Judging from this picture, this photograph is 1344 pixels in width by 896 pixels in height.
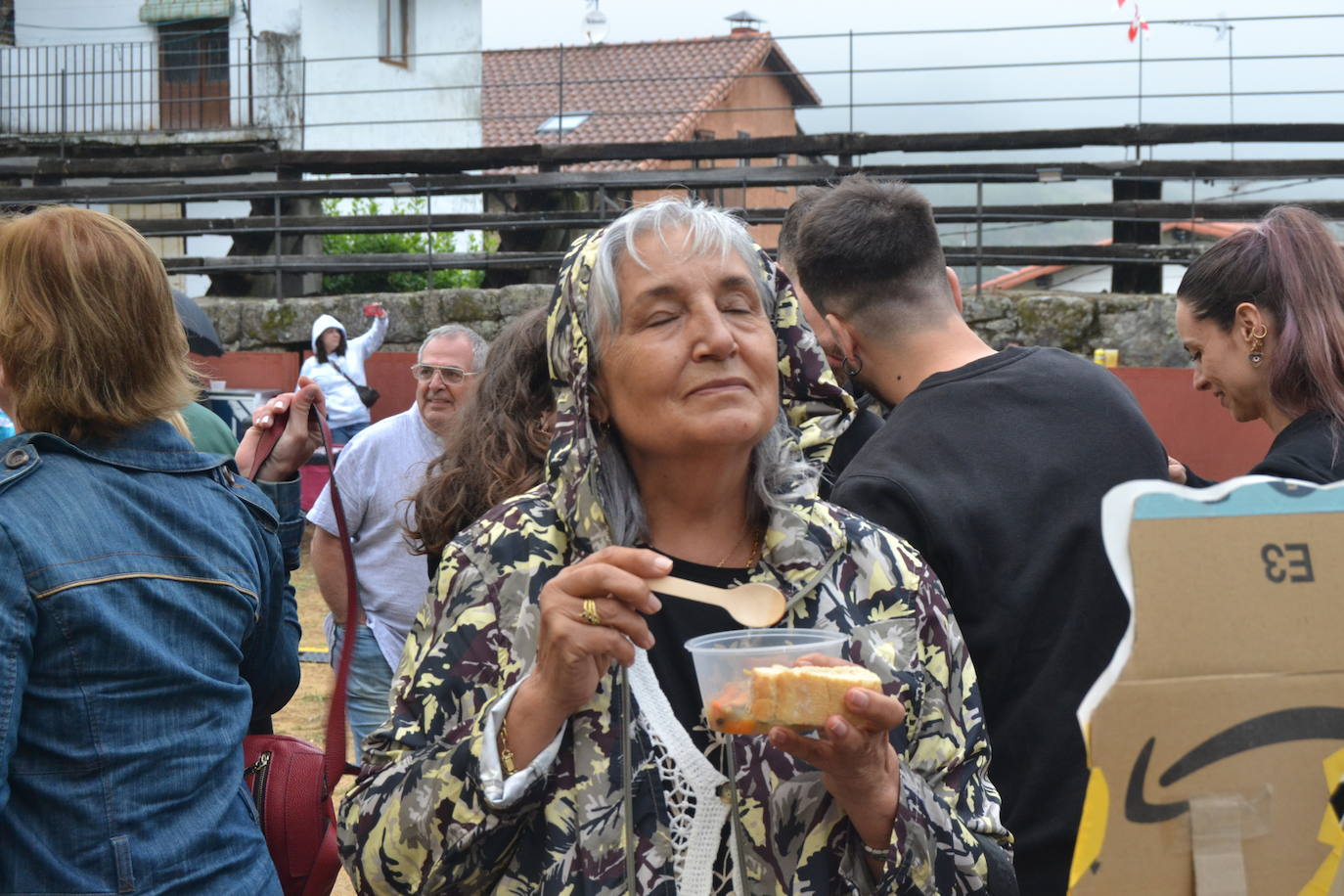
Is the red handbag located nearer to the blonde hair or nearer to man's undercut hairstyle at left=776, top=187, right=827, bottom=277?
the blonde hair

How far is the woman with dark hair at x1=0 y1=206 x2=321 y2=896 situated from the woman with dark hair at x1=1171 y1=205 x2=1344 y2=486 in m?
2.17

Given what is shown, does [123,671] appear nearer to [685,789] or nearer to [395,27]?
[685,789]

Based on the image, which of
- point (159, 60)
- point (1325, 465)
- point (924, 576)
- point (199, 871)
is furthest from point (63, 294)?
point (159, 60)

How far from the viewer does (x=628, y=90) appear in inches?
1315

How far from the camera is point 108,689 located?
212cm

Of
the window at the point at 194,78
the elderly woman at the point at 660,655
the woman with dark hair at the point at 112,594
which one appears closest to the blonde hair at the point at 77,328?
the woman with dark hair at the point at 112,594

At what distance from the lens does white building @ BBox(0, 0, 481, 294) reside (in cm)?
2391

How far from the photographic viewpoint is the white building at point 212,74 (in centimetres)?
2391

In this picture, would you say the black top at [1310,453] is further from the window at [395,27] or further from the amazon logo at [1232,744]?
the window at [395,27]

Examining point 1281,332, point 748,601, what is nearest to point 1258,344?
point 1281,332

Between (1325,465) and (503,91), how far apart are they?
112 ft

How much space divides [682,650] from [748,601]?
0.39ft

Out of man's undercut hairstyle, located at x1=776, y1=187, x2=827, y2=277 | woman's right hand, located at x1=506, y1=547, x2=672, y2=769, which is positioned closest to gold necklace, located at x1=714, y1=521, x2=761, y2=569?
woman's right hand, located at x1=506, y1=547, x2=672, y2=769

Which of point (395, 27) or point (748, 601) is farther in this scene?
point (395, 27)
